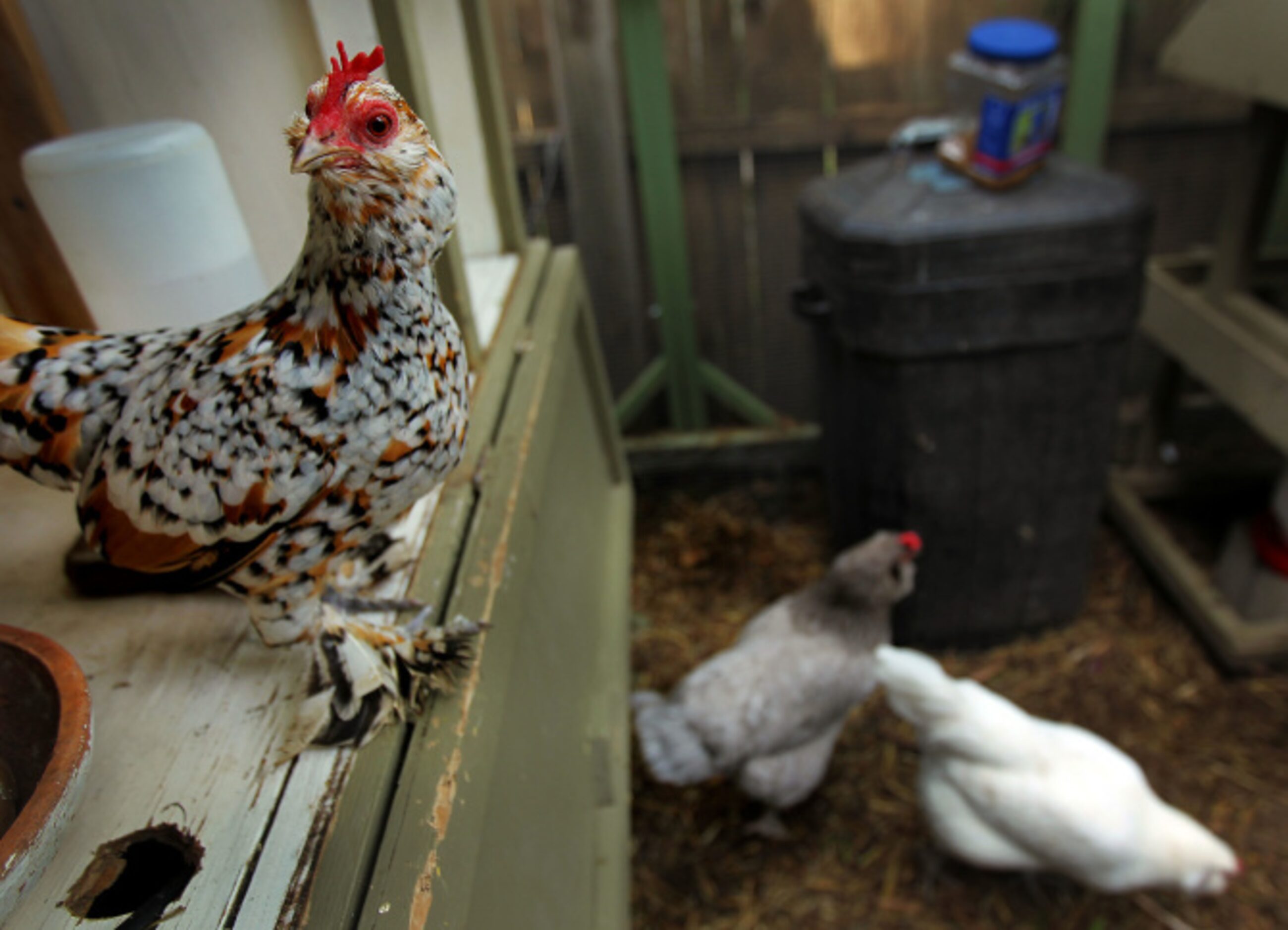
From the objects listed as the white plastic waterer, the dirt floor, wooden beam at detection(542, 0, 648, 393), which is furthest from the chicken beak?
wooden beam at detection(542, 0, 648, 393)

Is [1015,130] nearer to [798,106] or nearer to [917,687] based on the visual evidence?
[798,106]

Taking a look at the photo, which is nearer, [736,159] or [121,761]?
[121,761]

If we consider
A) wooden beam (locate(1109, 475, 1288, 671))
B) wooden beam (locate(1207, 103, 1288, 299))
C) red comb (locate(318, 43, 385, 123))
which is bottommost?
wooden beam (locate(1109, 475, 1288, 671))

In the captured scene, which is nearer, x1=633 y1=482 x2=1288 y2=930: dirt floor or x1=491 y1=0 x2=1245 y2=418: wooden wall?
x1=633 y1=482 x2=1288 y2=930: dirt floor

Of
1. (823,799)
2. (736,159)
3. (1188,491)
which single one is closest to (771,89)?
(736,159)

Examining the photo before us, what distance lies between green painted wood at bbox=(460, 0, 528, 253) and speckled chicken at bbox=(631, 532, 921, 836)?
889 mm

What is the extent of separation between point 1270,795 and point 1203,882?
38 cm

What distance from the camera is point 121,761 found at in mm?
667

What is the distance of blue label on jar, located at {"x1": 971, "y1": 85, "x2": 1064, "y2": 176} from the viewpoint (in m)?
1.48

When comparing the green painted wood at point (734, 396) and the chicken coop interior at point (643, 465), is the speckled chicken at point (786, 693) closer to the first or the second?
the chicken coop interior at point (643, 465)

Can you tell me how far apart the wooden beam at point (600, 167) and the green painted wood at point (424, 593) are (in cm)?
67

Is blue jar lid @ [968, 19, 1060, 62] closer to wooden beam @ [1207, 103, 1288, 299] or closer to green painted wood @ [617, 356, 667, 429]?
wooden beam @ [1207, 103, 1288, 299]

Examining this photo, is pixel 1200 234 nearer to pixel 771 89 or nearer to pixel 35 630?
pixel 771 89

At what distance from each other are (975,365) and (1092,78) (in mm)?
825
